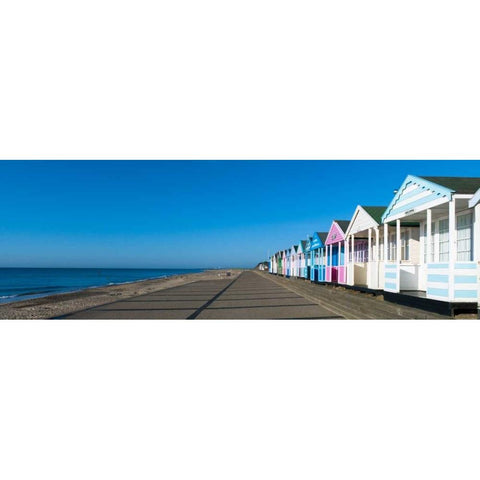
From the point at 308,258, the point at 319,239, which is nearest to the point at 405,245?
the point at 319,239

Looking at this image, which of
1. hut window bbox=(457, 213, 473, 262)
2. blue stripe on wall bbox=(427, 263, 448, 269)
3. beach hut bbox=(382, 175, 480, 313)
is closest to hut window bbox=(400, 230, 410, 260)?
beach hut bbox=(382, 175, 480, 313)

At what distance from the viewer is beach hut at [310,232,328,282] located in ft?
72.9

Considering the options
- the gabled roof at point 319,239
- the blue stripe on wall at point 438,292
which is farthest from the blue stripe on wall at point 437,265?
the gabled roof at point 319,239

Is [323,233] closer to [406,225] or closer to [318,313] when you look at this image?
[406,225]

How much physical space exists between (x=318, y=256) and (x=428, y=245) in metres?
16.1

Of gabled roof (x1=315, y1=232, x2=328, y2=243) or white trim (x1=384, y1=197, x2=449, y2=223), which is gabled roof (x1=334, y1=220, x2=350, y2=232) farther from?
white trim (x1=384, y1=197, x2=449, y2=223)

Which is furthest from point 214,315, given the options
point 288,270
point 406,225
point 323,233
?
point 288,270

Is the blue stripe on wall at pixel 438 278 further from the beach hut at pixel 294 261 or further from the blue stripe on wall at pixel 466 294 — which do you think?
the beach hut at pixel 294 261

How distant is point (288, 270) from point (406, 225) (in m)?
29.3

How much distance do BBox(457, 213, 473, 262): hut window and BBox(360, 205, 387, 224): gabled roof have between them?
3.86 m

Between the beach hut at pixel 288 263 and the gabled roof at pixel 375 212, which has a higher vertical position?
the gabled roof at pixel 375 212

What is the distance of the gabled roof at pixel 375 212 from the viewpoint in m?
13.6

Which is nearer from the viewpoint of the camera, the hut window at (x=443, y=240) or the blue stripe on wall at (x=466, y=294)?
the blue stripe on wall at (x=466, y=294)

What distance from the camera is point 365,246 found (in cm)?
1833
